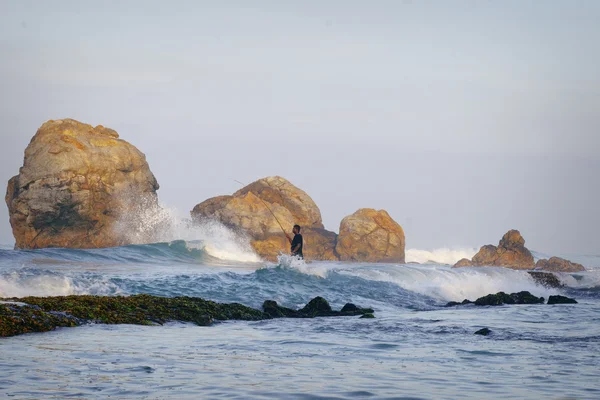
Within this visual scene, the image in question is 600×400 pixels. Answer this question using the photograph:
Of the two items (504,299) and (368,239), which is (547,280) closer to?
(504,299)

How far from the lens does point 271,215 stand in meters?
67.8

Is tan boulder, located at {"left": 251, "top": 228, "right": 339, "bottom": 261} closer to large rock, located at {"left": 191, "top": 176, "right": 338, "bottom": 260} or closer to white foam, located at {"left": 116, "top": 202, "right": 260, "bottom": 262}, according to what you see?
large rock, located at {"left": 191, "top": 176, "right": 338, "bottom": 260}

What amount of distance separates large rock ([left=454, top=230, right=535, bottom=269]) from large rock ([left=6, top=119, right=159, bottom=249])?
98.8ft

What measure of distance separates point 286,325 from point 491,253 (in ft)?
161

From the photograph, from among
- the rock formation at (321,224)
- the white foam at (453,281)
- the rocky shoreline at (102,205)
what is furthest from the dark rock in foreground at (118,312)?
the rock formation at (321,224)

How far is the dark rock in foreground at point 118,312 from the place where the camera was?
11039mm

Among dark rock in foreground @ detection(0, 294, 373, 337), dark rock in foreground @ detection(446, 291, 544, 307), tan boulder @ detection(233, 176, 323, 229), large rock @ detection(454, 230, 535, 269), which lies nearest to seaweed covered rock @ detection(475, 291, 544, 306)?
dark rock in foreground @ detection(446, 291, 544, 307)

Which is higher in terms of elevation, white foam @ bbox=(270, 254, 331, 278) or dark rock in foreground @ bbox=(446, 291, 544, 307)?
white foam @ bbox=(270, 254, 331, 278)

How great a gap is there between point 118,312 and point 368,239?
202ft

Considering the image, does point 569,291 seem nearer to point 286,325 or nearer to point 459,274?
point 459,274

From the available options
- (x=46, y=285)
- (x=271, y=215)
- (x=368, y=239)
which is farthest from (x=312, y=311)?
(x=368, y=239)

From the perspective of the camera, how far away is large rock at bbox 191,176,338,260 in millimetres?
65750

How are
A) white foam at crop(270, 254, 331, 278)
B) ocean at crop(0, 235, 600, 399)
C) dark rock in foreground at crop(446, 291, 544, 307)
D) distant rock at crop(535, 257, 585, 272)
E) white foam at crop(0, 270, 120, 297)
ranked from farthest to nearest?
1. distant rock at crop(535, 257, 585, 272)
2. white foam at crop(270, 254, 331, 278)
3. dark rock in foreground at crop(446, 291, 544, 307)
4. white foam at crop(0, 270, 120, 297)
5. ocean at crop(0, 235, 600, 399)

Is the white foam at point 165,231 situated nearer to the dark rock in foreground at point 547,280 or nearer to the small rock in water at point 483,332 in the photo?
the dark rock in foreground at point 547,280
